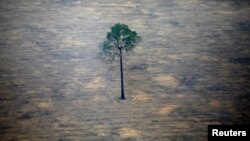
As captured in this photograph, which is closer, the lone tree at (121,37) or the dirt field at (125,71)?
the dirt field at (125,71)

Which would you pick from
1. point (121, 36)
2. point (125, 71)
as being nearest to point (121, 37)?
point (121, 36)

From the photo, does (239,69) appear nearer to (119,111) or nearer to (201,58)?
(201,58)

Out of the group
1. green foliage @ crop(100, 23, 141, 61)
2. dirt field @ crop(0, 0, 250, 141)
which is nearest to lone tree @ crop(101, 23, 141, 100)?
green foliage @ crop(100, 23, 141, 61)

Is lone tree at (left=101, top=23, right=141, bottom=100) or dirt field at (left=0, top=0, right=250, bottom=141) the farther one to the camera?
lone tree at (left=101, top=23, right=141, bottom=100)

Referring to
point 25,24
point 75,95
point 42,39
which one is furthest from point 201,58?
point 25,24

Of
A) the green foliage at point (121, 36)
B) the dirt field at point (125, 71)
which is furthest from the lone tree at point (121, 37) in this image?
the dirt field at point (125, 71)

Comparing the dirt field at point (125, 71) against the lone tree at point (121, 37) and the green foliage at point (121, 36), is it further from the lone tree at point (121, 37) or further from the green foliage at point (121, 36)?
the green foliage at point (121, 36)

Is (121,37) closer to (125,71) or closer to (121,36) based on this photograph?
(121,36)

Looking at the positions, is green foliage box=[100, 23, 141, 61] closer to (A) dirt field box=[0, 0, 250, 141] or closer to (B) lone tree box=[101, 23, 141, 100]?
(B) lone tree box=[101, 23, 141, 100]
